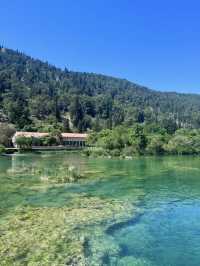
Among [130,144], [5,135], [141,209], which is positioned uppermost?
[5,135]

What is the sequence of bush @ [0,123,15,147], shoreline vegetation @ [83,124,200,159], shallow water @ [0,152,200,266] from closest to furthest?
shallow water @ [0,152,200,266] < shoreline vegetation @ [83,124,200,159] < bush @ [0,123,15,147]

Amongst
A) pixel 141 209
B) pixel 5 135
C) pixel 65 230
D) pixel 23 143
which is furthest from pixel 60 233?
pixel 5 135

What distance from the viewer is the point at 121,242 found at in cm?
1938

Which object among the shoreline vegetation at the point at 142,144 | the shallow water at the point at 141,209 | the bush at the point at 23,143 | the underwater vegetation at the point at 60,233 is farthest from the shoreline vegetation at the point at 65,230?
the bush at the point at 23,143

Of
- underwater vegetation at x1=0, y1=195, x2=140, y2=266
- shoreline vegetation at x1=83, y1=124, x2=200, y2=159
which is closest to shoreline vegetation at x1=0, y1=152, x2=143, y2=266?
underwater vegetation at x1=0, y1=195, x2=140, y2=266

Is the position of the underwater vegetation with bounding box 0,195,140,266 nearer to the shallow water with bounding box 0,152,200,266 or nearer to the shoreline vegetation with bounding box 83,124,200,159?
the shallow water with bounding box 0,152,200,266

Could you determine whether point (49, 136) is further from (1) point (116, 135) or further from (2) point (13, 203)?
(2) point (13, 203)

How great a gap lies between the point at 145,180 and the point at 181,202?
1614 cm

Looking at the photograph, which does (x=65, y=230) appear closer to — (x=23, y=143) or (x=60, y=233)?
(x=60, y=233)

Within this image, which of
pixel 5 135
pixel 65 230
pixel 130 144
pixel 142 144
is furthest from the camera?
pixel 5 135

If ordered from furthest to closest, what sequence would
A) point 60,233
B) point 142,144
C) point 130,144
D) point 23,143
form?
point 23,143 → point 130,144 → point 142,144 → point 60,233

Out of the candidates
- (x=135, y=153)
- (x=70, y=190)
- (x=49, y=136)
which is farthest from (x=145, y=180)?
(x=49, y=136)

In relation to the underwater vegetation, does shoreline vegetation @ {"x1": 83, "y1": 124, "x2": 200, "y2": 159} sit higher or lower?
higher

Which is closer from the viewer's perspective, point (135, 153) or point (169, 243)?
point (169, 243)
